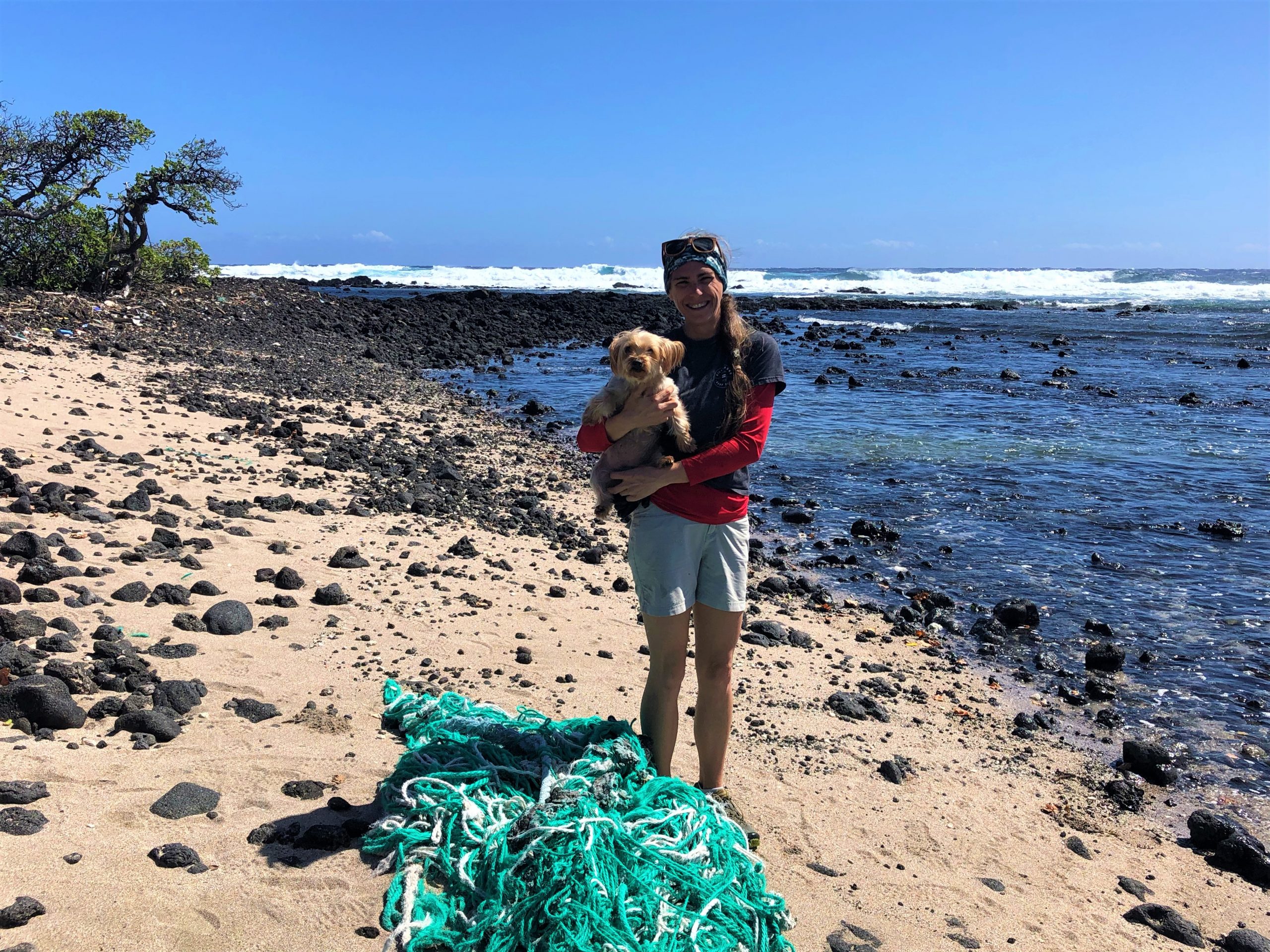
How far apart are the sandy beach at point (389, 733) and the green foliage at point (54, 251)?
11.5 m

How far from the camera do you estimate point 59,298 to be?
16.9m

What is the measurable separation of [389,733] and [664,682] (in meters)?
1.57

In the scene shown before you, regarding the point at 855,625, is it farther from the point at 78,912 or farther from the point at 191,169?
the point at 191,169

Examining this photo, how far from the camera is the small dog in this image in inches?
130

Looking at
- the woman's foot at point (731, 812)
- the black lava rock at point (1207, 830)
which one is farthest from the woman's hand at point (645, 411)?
the black lava rock at point (1207, 830)

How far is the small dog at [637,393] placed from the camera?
3307 mm

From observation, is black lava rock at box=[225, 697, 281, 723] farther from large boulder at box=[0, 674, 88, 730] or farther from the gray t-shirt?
the gray t-shirt

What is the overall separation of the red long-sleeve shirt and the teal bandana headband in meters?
0.49

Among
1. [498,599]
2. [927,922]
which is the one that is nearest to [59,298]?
[498,599]

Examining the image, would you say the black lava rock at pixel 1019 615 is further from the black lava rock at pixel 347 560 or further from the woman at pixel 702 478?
the black lava rock at pixel 347 560

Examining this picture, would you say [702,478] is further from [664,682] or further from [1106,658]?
Result: [1106,658]

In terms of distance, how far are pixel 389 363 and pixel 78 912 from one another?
17.2m

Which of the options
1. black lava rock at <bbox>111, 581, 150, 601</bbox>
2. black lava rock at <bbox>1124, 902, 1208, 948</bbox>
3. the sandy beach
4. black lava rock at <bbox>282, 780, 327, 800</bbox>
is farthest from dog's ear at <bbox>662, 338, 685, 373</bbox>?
black lava rock at <bbox>111, 581, 150, 601</bbox>

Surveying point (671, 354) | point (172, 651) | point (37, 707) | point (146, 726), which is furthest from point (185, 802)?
point (671, 354)
